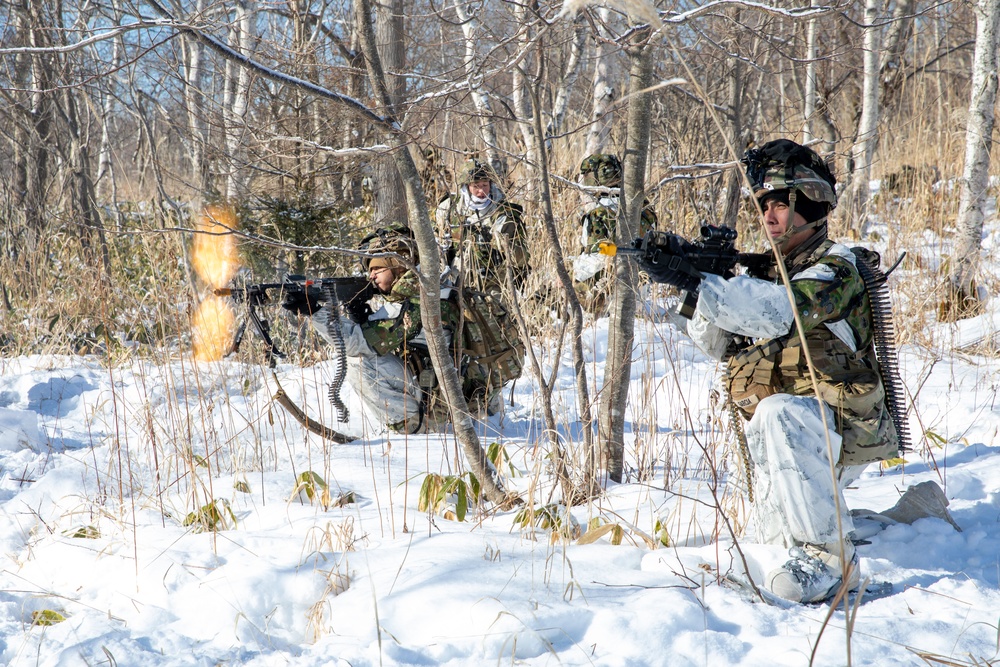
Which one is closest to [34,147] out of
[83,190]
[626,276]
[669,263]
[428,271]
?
[83,190]

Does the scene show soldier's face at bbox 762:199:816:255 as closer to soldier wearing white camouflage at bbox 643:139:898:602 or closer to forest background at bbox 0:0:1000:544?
soldier wearing white camouflage at bbox 643:139:898:602

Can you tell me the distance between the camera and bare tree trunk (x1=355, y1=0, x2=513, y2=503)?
199 centimetres

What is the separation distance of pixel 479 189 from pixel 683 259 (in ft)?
12.5

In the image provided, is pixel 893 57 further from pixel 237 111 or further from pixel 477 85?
pixel 477 85

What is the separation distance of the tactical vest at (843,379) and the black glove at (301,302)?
6.57 feet

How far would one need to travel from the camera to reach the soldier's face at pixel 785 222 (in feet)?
7.26

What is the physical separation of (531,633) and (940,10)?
12572mm

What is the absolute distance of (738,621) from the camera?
1.70 metres

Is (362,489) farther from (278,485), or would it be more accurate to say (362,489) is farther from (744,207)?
(744,207)

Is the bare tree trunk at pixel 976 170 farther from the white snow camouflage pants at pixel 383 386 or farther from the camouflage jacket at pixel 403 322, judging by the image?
the white snow camouflage pants at pixel 383 386

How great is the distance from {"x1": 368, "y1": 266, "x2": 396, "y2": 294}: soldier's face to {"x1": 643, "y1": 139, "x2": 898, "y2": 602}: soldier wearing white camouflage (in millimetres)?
1983

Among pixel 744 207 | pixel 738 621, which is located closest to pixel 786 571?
pixel 738 621

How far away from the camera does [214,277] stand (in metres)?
5.61

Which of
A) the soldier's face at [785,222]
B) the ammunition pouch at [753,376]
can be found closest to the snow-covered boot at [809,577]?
the ammunition pouch at [753,376]
